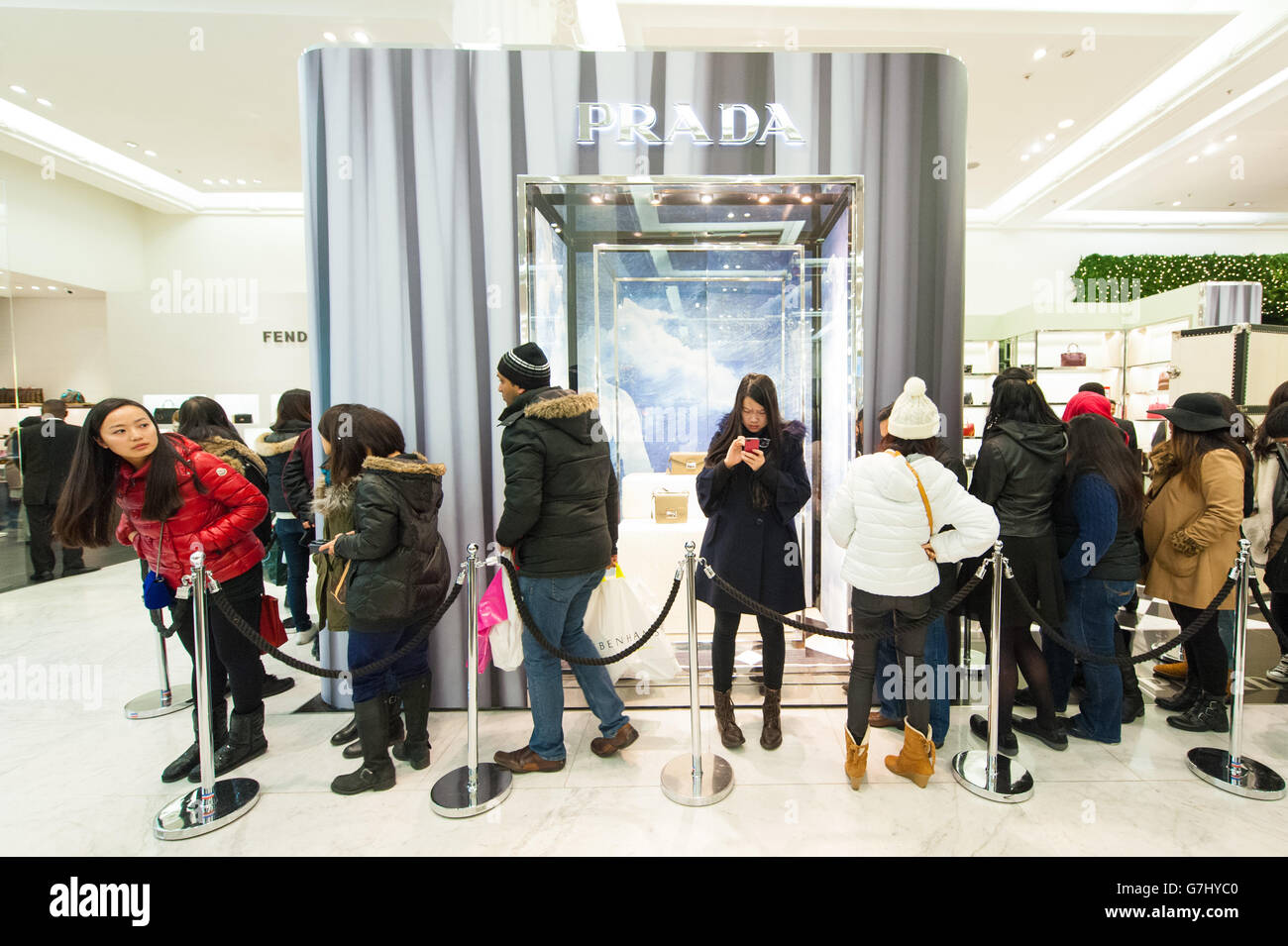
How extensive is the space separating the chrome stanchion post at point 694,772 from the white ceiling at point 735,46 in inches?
143

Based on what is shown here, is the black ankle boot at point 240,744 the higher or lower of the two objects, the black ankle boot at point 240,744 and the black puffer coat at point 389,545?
the lower

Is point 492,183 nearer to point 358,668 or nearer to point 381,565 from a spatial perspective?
point 381,565

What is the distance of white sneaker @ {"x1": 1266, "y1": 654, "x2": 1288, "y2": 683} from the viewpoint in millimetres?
3615

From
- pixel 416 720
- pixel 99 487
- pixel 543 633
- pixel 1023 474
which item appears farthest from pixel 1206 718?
pixel 99 487

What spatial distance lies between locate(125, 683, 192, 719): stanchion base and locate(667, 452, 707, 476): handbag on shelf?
134 inches

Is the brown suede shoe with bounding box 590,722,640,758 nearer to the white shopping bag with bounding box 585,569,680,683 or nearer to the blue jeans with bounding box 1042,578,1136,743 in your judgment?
the white shopping bag with bounding box 585,569,680,683

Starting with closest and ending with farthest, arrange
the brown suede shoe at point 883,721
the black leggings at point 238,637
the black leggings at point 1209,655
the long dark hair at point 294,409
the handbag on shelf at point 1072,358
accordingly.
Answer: the black leggings at point 238,637 → the black leggings at point 1209,655 → the brown suede shoe at point 883,721 → the long dark hair at point 294,409 → the handbag on shelf at point 1072,358

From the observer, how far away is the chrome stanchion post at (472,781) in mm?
2473

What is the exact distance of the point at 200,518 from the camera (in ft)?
8.72

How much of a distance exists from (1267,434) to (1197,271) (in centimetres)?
883

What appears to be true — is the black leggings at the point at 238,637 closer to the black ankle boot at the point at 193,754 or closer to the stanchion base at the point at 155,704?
the black ankle boot at the point at 193,754

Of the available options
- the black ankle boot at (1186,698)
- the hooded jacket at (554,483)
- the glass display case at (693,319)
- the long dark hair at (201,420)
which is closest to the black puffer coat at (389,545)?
the hooded jacket at (554,483)

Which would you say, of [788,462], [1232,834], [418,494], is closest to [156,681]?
[418,494]
